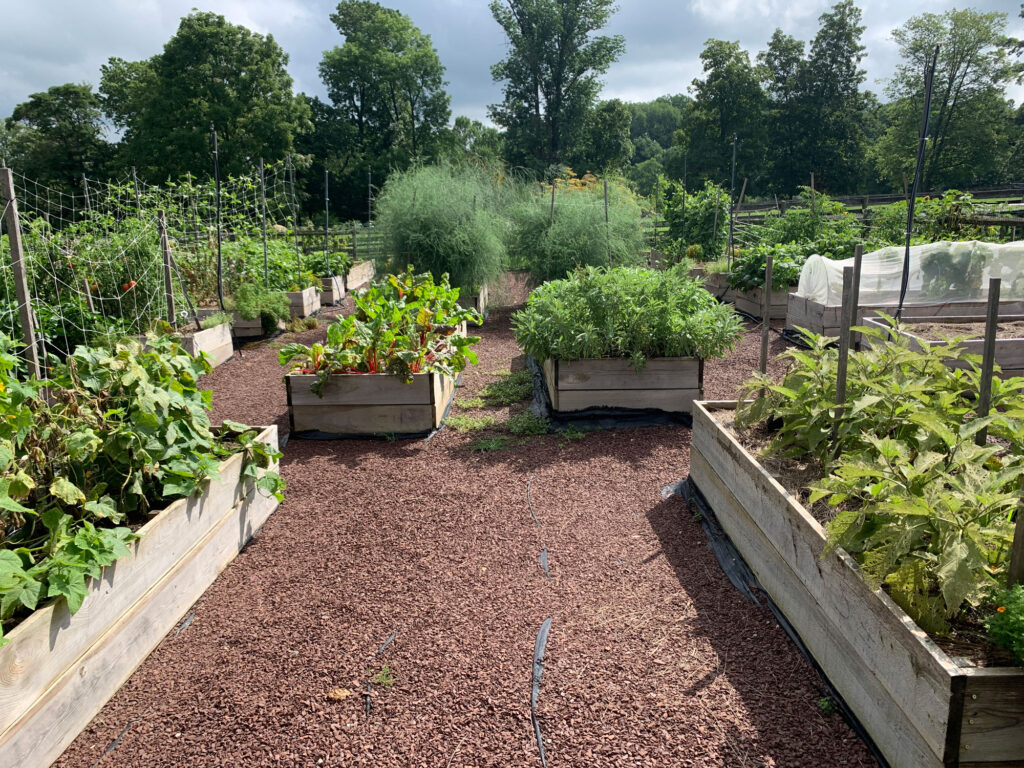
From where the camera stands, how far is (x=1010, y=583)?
1.61 metres

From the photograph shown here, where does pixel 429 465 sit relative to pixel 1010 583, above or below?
below

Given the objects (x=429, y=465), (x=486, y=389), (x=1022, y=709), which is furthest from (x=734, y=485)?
(x=486, y=389)

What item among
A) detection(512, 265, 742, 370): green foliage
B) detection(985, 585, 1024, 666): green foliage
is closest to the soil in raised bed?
detection(512, 265, 742, 370): green foliage

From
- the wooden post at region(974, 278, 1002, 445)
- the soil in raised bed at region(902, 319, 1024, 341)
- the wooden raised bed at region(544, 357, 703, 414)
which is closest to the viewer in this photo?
the wooden post at region(974, 278, 1002, 445)

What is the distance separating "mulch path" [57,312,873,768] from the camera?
1.87 meters

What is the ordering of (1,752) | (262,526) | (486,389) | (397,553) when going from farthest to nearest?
(486,389), (262,526), (397,553), (1,752)

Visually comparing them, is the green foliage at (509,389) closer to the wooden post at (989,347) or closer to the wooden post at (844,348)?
the wooden post at (844,348)

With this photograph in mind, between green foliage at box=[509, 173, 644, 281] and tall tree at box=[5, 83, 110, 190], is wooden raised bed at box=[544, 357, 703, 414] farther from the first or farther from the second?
tall tree at box=[5, 83, 110, 190]

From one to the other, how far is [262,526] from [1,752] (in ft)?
5.52

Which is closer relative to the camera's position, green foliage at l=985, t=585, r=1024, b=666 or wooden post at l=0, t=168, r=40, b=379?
green foliage at l=985, t=585, r=1024, b=666

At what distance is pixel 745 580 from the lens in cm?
265

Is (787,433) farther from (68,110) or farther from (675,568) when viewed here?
(68,110)

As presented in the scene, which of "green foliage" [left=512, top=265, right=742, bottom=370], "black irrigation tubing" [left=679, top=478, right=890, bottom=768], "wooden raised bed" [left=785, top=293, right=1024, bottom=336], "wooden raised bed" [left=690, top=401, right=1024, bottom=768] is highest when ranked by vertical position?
"green foliage" [left=512, top=265, right=742, bottom=370]

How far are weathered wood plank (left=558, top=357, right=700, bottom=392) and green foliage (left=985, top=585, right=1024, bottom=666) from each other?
3.04m
